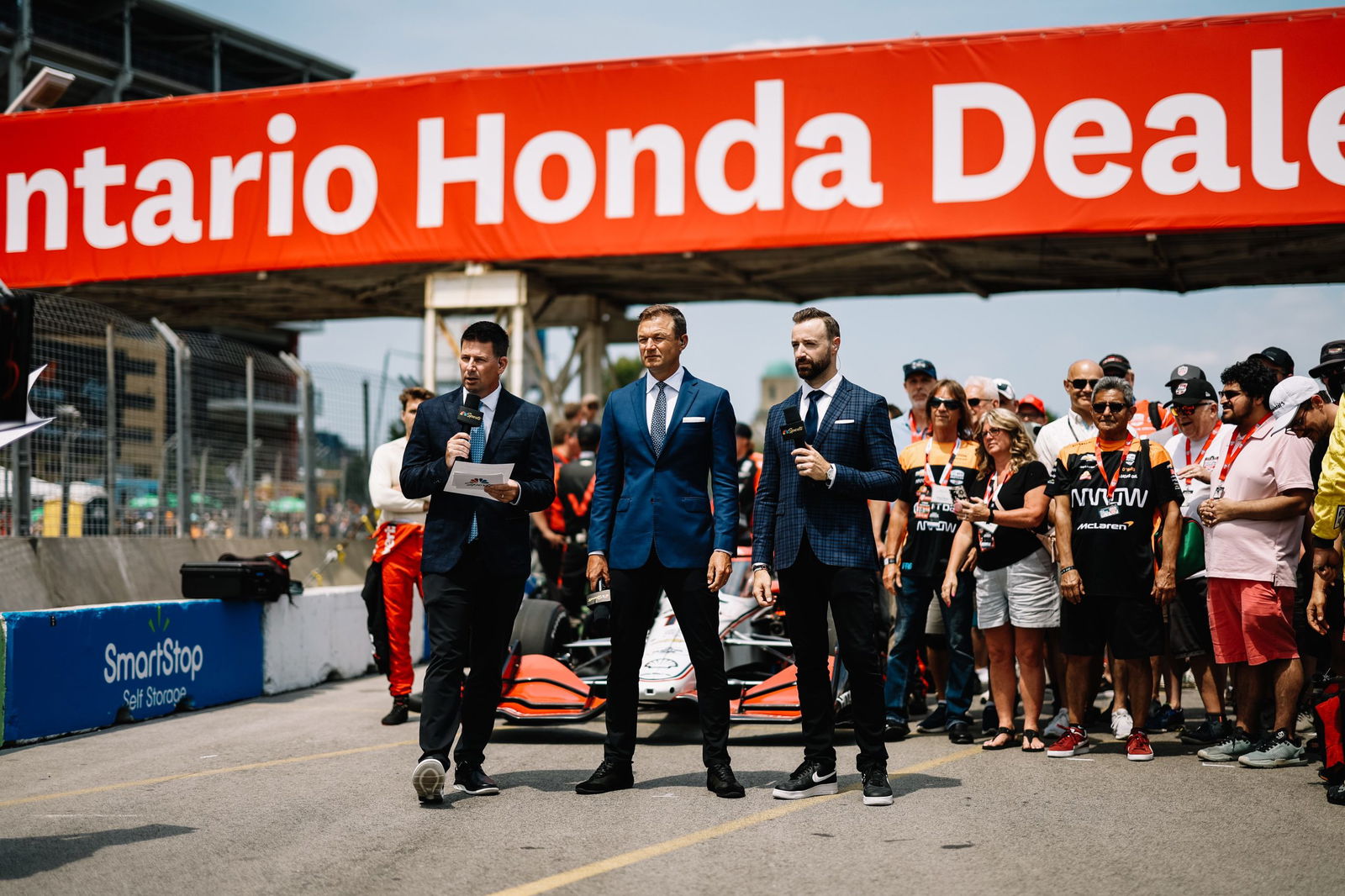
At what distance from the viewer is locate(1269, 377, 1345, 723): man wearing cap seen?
6727mm

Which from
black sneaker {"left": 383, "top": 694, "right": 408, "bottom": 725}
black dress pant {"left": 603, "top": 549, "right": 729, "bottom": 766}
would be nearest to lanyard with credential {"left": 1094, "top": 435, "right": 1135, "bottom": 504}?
black dress pant {"left": 603, "top": 549, "right": 729, "bottom": 766}

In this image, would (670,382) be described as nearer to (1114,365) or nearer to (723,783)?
(723,783)

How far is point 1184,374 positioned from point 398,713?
5.31 meters

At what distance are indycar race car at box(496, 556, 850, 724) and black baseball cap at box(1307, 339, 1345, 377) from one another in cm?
319

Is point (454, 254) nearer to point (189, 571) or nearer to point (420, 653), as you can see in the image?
point (420, 653)

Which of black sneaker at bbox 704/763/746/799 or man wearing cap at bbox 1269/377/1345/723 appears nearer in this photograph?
black sneaker at bbox 704/763/746/799

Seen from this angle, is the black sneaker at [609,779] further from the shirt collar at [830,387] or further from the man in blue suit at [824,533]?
the shirt collar at [830,387]

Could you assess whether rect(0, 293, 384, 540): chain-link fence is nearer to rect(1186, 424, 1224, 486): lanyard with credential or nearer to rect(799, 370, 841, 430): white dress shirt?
rect(799, 370, 841, 430): white dress shirt

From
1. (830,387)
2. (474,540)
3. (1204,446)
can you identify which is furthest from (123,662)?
(1204,446)

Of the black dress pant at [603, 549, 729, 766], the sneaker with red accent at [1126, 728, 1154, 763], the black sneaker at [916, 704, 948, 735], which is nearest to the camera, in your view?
the black dress pant at [603, 549, 729, 766]

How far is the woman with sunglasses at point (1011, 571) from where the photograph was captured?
23.8 ft

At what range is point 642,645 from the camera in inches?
236

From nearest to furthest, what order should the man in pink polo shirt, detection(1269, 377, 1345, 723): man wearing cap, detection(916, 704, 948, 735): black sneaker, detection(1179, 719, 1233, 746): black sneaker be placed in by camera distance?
1. the man in pink polo shirt
2. detection(1269, 377, 1345, 723): man wearing cap
3. detection(1179, 719, 1233, 746): black sneaker
4. detection(916, 704, 948, 735): black sneaker

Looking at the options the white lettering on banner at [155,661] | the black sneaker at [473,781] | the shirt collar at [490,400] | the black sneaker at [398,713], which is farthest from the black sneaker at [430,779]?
the white lettering on banner at [155,661]
